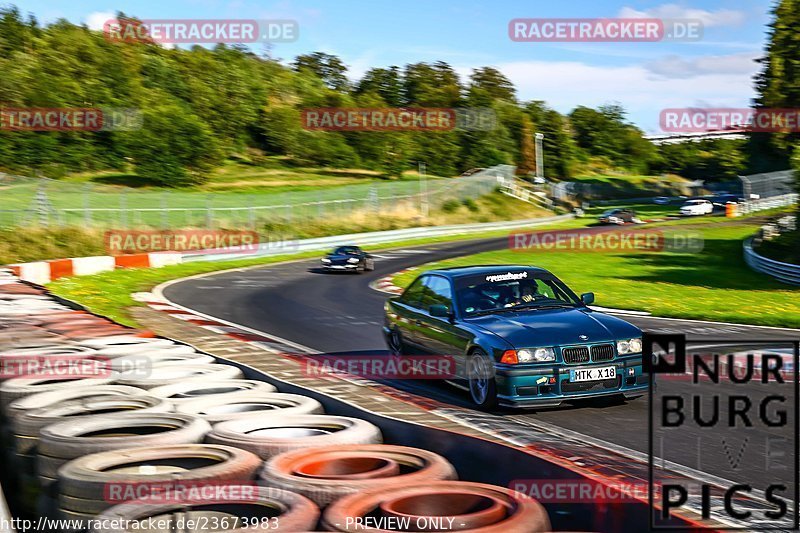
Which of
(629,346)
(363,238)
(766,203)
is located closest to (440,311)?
(629,346)

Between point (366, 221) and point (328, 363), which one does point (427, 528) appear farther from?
point (366, 221)

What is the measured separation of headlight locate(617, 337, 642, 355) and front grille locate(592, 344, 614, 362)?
99 mm

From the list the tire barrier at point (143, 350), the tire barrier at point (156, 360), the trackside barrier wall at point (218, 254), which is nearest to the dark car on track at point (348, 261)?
the trackside barrier wall at point (218, 254)

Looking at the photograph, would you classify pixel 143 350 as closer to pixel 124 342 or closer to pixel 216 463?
pixel 124 342

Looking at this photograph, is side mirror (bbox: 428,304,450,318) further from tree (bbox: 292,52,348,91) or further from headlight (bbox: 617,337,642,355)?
tree (bbox: 292,52,348,91)

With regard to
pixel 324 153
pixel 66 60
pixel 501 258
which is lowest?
pixel 501 258

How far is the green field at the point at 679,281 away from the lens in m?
20.0

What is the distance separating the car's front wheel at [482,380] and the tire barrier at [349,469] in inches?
149

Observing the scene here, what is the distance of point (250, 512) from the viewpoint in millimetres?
4375

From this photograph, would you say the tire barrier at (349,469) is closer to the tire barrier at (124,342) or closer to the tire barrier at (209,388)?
the tire barrier at (209,388)

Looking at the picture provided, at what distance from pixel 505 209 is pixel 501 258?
30634 mm

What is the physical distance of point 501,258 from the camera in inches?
1470

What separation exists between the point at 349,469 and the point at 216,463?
0.77m

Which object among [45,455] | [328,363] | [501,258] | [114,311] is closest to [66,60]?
[501,258]
